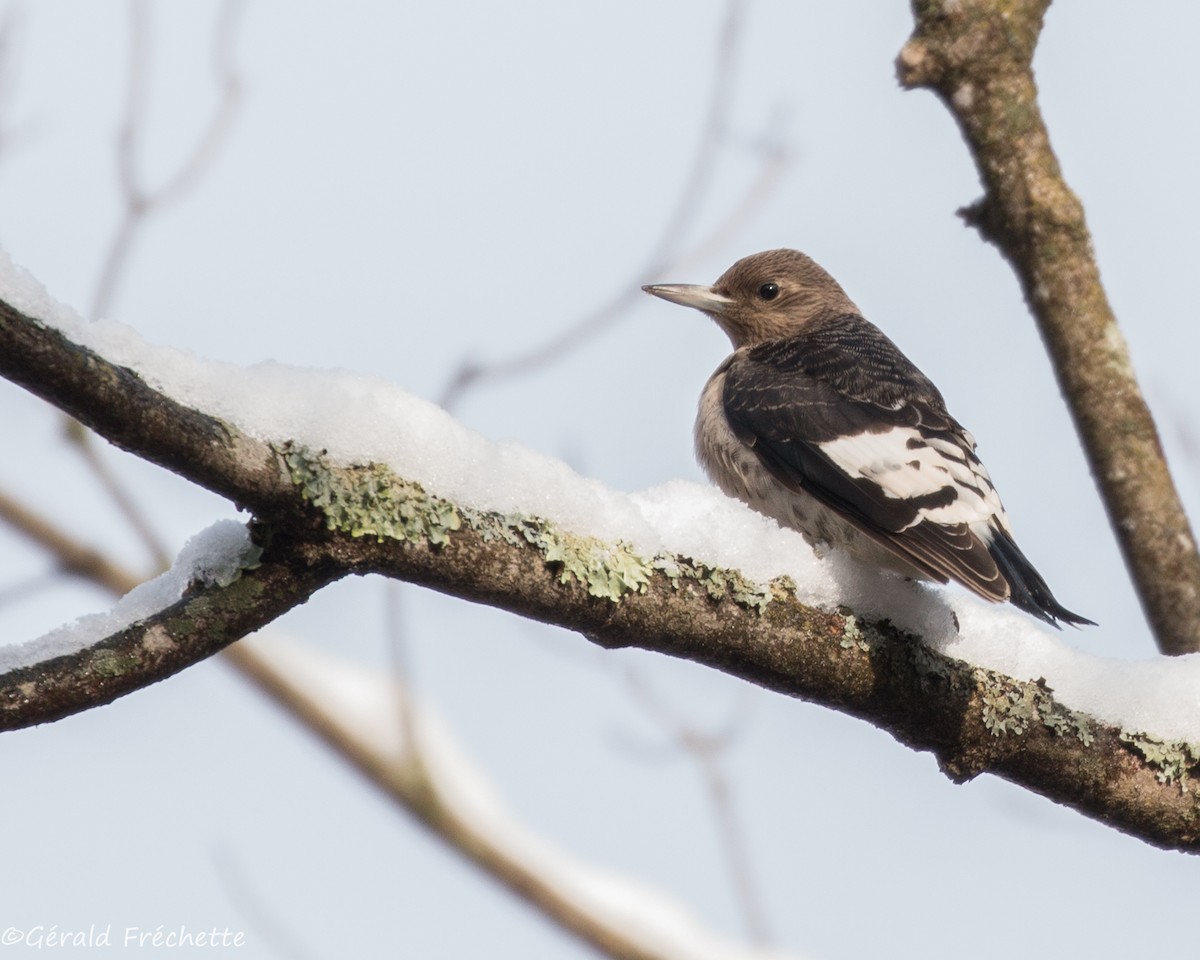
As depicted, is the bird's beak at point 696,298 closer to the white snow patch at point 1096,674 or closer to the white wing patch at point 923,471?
the white wing patch at point 923,471

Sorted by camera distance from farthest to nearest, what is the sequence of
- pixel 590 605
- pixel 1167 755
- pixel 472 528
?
1. pixel 1167 755
2. pixel 590 605
3. pixel 472 528

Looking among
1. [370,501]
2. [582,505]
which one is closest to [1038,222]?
[582,505]

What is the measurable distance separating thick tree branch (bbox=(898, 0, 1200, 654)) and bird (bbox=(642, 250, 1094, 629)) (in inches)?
15.7

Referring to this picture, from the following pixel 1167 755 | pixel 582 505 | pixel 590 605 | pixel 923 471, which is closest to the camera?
pixel 590 605

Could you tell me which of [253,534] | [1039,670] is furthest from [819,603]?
[253,534]

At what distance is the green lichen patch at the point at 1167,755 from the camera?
340 cm

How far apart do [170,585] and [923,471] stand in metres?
2.65

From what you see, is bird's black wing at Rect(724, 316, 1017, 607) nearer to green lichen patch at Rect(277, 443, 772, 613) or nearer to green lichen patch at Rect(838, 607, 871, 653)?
green lichen patch at Rect(838, 607, 871, 653)

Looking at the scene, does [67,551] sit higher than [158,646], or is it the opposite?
[67,551]

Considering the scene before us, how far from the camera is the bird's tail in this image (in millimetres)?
4184

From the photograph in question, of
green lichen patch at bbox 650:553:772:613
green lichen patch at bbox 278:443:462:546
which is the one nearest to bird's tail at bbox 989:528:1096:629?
green lichen patch at bbox 650:553:772:613

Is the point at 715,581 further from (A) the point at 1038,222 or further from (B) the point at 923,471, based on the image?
(A) the point at 1038,222

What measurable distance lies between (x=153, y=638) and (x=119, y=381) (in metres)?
0.42

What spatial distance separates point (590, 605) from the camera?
2785mm
